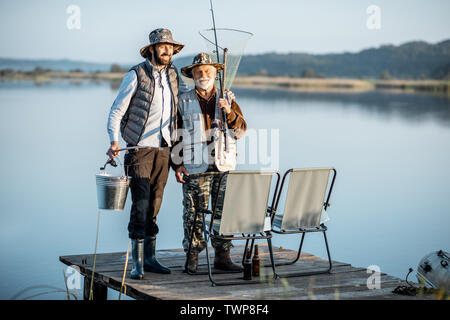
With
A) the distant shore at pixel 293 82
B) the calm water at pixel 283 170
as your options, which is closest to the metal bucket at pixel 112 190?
the calm water at pixel 283 170

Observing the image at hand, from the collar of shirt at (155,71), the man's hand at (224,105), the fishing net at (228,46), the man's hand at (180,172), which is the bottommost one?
the man's hand at (180,172)

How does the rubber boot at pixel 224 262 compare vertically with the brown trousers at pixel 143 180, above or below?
below

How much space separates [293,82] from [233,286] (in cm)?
3616

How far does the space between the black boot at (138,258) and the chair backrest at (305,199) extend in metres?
0.97

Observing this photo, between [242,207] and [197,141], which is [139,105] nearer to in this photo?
[197,141]

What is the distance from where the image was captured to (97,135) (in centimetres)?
1867

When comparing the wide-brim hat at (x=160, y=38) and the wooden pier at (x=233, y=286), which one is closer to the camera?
the wooden pier at (x=233, y=286)

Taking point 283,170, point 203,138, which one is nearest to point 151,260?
point 203,138

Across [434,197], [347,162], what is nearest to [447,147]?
[347,162]

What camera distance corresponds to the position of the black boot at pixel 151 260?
5.62 meters

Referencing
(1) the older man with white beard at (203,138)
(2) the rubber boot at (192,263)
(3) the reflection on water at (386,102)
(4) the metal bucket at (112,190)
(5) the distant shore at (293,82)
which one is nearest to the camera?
(4) the metal bucket at (112,190)

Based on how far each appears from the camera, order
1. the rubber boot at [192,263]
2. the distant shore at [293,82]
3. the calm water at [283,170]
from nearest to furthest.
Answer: the rubber boot at [192,263], the calm water at [283,170], the distant shore at [293,82]

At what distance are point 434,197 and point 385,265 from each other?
441cm

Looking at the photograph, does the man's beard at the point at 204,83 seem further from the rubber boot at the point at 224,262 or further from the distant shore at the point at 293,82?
the distant shore at the point at 293,82
